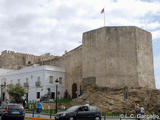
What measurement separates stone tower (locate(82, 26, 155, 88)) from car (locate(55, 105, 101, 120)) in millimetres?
12152

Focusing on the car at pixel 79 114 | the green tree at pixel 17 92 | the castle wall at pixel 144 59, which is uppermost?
the castle wall at pixel 144 59

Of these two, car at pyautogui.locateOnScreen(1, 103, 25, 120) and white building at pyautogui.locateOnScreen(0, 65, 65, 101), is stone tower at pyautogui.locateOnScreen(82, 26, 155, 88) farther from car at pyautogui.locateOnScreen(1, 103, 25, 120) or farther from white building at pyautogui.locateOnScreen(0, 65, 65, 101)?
car at pyautogui.locateOnScreen(1, 103, 25, 120)

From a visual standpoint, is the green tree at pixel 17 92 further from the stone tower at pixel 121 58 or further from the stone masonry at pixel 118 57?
the stone tower at pixel 121 58

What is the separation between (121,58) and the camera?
87.9 ft

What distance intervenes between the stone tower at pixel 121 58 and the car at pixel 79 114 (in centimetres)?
1215

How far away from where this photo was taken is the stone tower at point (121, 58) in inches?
1043

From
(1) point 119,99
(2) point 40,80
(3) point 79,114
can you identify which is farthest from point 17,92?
(3) point 79,114

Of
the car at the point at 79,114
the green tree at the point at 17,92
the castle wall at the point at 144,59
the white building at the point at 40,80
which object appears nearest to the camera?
the car at the point at 79,114

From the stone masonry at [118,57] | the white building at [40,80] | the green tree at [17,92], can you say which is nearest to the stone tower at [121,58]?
the stone masonry at [118,57]

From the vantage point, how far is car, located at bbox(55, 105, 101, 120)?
44.8ft

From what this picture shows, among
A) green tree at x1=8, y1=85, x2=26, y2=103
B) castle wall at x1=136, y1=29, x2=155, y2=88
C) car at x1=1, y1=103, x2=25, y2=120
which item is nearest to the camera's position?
car at x1=1, y1=103, x2=25, y2=120

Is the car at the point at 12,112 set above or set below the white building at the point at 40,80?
below

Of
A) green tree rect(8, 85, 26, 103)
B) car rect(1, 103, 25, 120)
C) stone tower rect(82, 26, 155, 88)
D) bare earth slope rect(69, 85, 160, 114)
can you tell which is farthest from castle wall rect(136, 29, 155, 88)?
green tree rect(8, 85, 26, 103)

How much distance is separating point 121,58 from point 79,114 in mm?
13958
